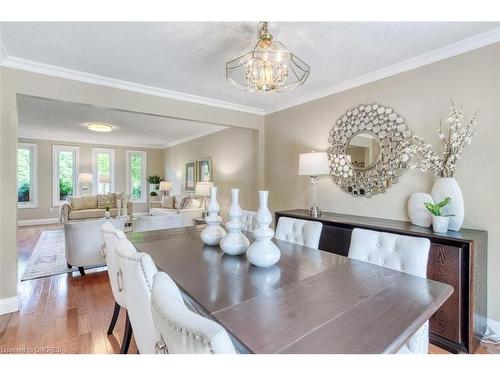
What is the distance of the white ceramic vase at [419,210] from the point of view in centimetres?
219

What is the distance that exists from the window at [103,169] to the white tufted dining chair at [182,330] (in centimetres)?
770

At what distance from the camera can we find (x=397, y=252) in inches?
60.6

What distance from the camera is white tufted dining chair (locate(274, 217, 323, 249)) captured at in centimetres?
200

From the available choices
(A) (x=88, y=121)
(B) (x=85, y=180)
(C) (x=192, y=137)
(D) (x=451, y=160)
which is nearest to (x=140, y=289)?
(D) (x=451, y=160)

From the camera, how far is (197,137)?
21.3 ft

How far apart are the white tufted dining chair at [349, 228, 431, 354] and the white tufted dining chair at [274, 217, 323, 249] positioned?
323 mm

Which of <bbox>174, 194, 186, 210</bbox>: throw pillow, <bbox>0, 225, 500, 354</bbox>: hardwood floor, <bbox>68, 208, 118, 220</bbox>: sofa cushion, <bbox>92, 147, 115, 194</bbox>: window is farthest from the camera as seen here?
<bbox>92, 147, 115, 194</bbox>: window

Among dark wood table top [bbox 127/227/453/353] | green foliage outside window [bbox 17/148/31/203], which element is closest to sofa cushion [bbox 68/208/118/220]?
green foliage outside window [bbox 17/148/31/203]

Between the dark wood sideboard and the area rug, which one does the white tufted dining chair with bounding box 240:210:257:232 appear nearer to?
the dark wood sideboard

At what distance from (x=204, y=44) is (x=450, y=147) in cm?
222

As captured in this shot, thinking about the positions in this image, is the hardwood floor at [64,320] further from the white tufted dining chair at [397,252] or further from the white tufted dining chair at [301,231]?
the white tufted dining chair at [301,231]

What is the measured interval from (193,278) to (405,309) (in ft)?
3.05
